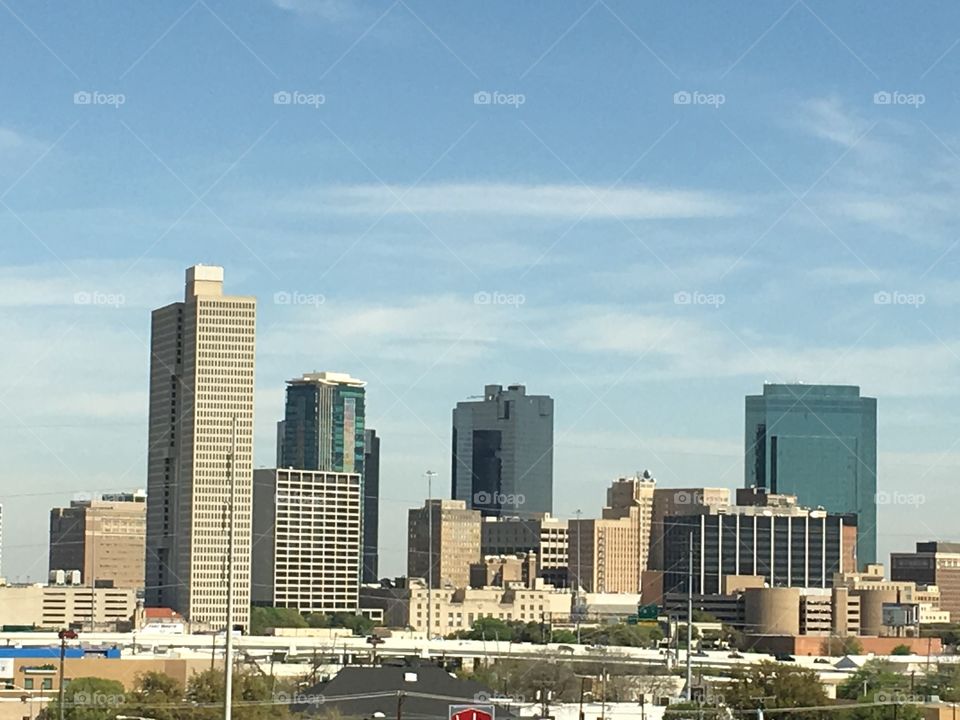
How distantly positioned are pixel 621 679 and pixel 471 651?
38.4 m

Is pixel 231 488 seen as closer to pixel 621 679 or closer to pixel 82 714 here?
pixel 82 714

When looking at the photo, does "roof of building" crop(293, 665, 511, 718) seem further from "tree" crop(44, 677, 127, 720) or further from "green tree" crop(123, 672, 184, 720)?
"tree" crop(44, 677, 127, 720)

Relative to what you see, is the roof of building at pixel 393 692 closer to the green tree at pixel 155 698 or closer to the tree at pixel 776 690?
the green tree at pixel 155 698

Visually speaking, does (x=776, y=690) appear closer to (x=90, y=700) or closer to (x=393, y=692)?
(x=393, y=692)

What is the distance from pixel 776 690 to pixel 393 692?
→ 19.8 m

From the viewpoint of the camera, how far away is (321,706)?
72.1m

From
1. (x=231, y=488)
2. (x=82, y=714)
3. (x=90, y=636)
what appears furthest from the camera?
(x=90, y=636)

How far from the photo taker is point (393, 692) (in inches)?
→ 2790

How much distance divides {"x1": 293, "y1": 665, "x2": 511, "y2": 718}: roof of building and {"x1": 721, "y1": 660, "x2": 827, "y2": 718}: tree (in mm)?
12084

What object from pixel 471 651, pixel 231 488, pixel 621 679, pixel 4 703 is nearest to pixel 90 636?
pixel 471 651

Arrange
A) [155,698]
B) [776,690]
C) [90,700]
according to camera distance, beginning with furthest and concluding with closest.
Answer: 1. [155,698]
2. [776,690]
3. [90,700]

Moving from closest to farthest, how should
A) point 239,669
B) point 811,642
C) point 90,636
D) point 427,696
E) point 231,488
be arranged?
point 231,488, point 427,696, point 239,669, point 90,636, point 811,642

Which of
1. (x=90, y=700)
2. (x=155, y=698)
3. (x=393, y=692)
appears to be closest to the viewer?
(x=393, y=692)

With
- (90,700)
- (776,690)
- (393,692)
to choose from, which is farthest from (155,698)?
(776,690)
